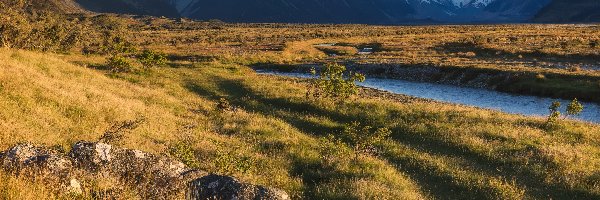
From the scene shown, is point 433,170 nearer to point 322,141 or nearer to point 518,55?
point 322,141

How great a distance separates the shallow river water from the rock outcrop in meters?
36.9

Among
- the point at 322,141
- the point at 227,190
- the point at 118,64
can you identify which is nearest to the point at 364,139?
the point at 322,141

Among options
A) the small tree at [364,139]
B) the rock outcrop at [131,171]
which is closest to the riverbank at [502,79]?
the small tree at [364,139]

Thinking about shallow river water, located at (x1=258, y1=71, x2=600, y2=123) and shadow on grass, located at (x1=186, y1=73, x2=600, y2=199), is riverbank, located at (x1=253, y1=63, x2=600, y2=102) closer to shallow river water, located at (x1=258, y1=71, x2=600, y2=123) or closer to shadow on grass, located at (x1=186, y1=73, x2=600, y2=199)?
shallow river water, located at (x1=258, y1=71, x2=600, y2=123)

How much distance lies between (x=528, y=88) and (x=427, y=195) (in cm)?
4030

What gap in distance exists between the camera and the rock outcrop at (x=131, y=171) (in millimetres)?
10000

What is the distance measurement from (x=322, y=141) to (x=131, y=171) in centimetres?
1091

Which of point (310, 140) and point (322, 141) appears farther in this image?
point (310, 140)

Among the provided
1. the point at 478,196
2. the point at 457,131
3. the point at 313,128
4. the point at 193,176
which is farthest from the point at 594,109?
the point at 193,176

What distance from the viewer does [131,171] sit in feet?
37.1

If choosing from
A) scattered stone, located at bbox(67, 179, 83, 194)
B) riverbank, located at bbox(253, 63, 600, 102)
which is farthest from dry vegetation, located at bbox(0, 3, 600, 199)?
riverbank, located at bbox(253, 63, 600, 102)

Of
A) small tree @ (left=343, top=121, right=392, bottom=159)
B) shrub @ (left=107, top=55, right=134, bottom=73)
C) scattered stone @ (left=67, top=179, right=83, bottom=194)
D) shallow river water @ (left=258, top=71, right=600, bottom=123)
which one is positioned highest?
scattered stone @ (left=67, top=179, right=83, bottom=194)

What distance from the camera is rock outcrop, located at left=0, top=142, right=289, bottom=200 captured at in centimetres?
1000

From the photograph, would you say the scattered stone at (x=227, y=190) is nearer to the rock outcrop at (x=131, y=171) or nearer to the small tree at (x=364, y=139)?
the rock outcrop at (x=131, y=171)
